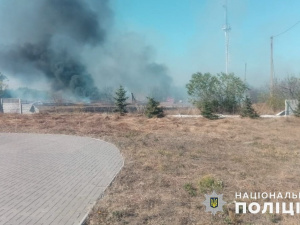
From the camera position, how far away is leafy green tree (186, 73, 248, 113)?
2545 cm

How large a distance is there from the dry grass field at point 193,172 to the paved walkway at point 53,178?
0.99 feet

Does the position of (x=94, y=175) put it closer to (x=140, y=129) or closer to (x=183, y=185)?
(x=183, y=185)

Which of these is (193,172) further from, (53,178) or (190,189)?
(53,178)

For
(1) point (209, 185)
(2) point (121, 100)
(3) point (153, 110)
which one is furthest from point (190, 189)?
(2) point (121, 100)

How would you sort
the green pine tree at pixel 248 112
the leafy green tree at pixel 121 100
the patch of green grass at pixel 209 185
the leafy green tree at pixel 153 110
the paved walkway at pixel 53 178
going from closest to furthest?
the paved walkway at pixel 53 178 < the patch of green grass at pixel 209 185 < the green pine tree at pixel 248 112 < the leafy green tree at pixel 153 110 < the leafy green tree at pixel 121 100

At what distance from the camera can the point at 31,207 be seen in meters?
4.96

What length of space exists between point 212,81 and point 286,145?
49.5 ft

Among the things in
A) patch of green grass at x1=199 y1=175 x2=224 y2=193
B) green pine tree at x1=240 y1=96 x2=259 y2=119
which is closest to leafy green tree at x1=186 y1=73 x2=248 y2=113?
green pine tree at x1=240 y1=96 x2=259 y2=119

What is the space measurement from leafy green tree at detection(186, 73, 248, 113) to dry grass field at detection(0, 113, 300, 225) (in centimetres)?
995

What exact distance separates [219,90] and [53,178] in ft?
66.7

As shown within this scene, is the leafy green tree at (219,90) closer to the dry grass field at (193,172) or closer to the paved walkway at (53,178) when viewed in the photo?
the dry grass field at (193,172)

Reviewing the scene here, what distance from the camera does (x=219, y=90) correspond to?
84.5ft

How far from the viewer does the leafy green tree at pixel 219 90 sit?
2545 centimetres

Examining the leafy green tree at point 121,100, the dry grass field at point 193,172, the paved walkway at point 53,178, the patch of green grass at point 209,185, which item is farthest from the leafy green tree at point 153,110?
the patch of green grass at point 209,185
